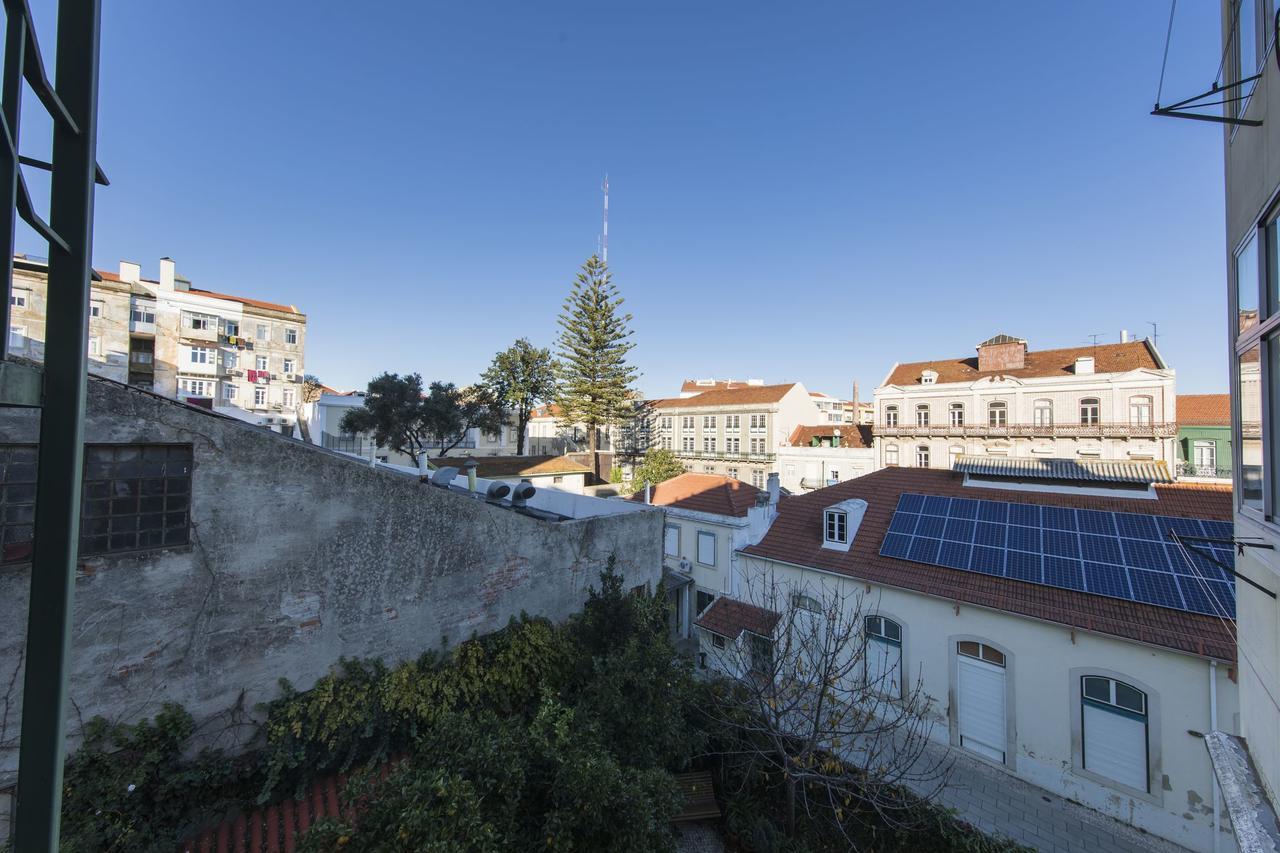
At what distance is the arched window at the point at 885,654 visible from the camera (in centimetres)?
1011

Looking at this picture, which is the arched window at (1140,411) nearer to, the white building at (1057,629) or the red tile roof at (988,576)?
the red tile roof at (988,576)

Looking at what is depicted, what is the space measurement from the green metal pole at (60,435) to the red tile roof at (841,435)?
3320cm

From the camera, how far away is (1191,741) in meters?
7.46

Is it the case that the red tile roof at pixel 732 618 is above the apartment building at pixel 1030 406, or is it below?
below

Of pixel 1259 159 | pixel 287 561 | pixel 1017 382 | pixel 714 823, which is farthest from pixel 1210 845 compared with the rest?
pixel 1017 382

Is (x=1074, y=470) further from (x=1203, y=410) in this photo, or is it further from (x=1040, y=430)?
(x=1203, y=410)

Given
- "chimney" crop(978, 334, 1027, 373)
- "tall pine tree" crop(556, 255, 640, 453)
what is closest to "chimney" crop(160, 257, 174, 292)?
"tall pine tree" crop(556, 255, 640, 453)

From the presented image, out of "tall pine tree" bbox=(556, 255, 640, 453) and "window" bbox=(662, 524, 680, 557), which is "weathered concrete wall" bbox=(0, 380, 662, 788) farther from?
"tall pine tree" bbox=(556, 255, 640, 453)

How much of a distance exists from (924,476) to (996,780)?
24.2 ft

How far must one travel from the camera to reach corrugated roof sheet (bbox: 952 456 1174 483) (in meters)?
11.0

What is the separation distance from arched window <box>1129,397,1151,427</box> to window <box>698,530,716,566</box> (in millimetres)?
22229

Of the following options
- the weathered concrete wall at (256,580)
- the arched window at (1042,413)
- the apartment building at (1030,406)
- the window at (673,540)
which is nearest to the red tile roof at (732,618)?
the window at (673,540)

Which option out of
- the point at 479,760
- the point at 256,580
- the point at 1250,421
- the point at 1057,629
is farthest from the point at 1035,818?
the point at 256,580

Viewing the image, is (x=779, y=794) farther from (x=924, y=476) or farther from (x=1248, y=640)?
(x=924, y=476)
